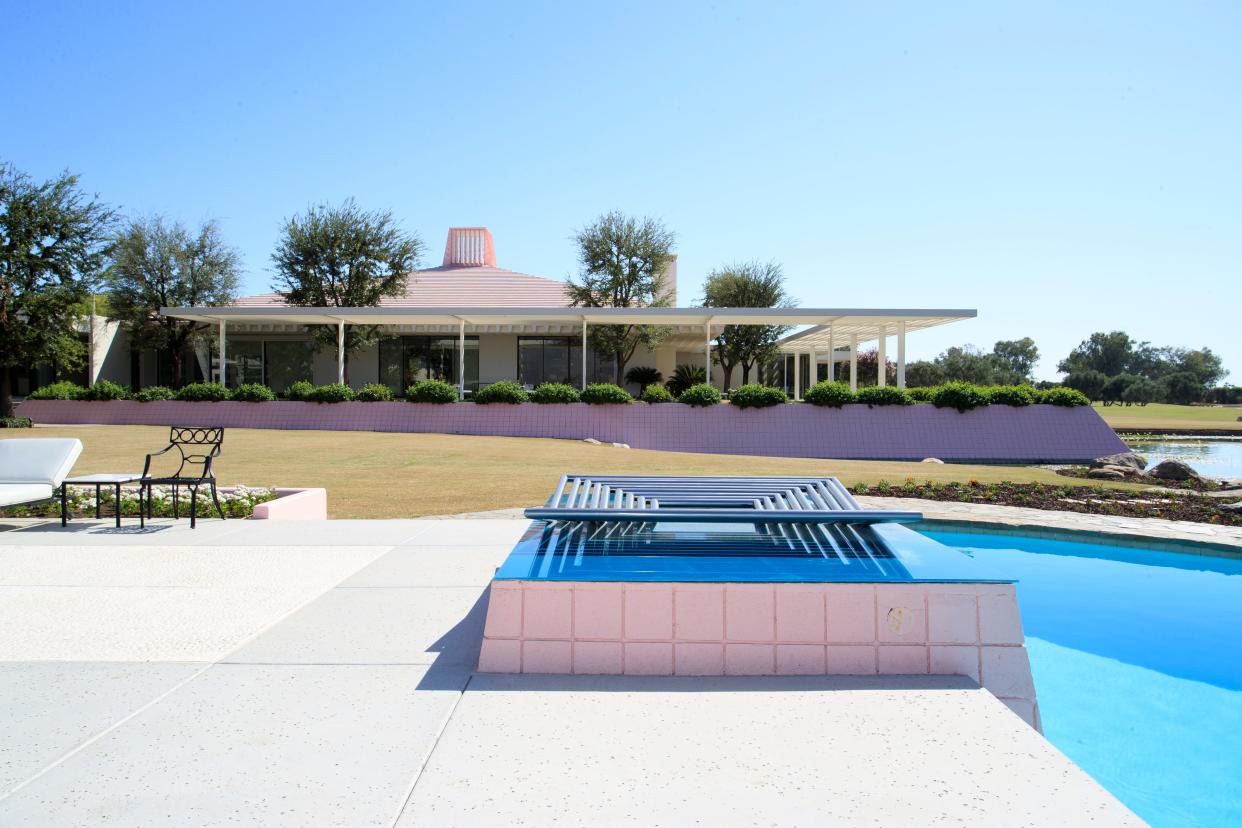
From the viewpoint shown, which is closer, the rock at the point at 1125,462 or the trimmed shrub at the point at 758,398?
the rock at the point at 1125,462

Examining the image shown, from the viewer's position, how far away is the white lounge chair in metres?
7.05

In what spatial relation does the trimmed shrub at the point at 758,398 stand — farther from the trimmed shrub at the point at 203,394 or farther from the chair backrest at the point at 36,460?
the chair backrest at the point at 36,460

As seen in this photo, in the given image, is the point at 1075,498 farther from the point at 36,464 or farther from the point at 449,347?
the point at 449,347

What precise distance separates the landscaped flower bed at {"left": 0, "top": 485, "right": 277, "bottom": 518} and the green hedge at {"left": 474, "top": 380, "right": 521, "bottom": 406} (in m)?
13.3

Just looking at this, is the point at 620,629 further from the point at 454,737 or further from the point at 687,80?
the point at 687,80

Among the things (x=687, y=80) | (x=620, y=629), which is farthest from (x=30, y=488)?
(x=687, y=80)

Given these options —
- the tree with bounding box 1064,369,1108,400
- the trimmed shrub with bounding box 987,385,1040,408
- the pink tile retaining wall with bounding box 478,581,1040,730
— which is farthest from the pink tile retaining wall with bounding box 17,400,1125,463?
the tree with bounding box 1064,369,1108,400

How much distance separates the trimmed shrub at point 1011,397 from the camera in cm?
2155

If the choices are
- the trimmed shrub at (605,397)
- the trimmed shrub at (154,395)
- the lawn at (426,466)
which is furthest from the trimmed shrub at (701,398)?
the trimmed shrub at (154,395)

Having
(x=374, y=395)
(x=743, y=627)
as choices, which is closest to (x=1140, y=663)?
(x=743, y=627)

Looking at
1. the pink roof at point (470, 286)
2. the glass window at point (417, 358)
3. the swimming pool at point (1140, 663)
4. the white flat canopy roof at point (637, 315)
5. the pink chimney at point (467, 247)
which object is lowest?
the swimming pool at point (1140, 663)

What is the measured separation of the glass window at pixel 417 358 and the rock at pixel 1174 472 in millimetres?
22210

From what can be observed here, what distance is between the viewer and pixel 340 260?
28828mm

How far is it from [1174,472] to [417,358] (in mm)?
23772
